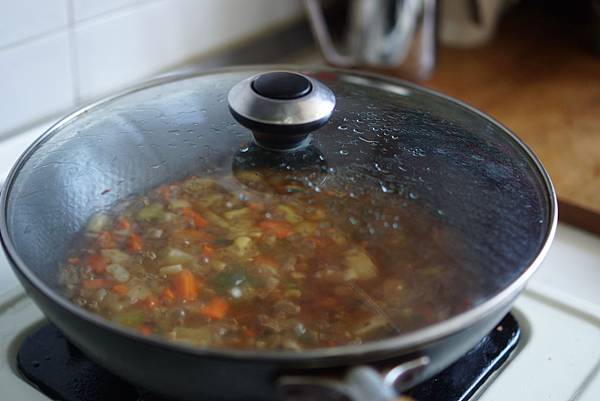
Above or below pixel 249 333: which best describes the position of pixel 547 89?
below

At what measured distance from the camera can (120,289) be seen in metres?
0.67

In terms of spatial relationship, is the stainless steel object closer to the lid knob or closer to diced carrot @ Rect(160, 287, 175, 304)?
the lid knob

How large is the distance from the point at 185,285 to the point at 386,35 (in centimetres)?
89

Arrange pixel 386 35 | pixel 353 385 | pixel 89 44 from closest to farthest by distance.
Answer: pixel 353 385 → pixel 89 44 → pixel 386 35

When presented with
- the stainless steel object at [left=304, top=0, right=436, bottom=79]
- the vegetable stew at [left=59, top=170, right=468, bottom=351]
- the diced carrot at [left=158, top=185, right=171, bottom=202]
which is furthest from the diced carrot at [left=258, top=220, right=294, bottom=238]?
the stainless steel object at [left=304, top=0, right=436, bottom=79]

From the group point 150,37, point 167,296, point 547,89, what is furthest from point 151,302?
point 547,89

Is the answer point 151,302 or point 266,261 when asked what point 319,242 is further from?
point 151,302

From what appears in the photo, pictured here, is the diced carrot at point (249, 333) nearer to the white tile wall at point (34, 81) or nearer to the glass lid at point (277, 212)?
the glass lid at point (277, 212)

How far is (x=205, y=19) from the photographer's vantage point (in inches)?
53.2

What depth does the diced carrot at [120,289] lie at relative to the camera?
667 mm

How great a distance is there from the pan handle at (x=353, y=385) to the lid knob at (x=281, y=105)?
0.89 ft

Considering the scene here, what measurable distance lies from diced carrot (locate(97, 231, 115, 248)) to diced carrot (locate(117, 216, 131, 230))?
14 millimetres

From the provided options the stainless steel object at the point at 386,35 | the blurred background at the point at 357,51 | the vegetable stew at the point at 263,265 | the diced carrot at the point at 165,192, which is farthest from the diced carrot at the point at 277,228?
the stainless steel object at the point at 386,35

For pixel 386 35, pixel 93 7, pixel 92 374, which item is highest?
pixel 93 7
